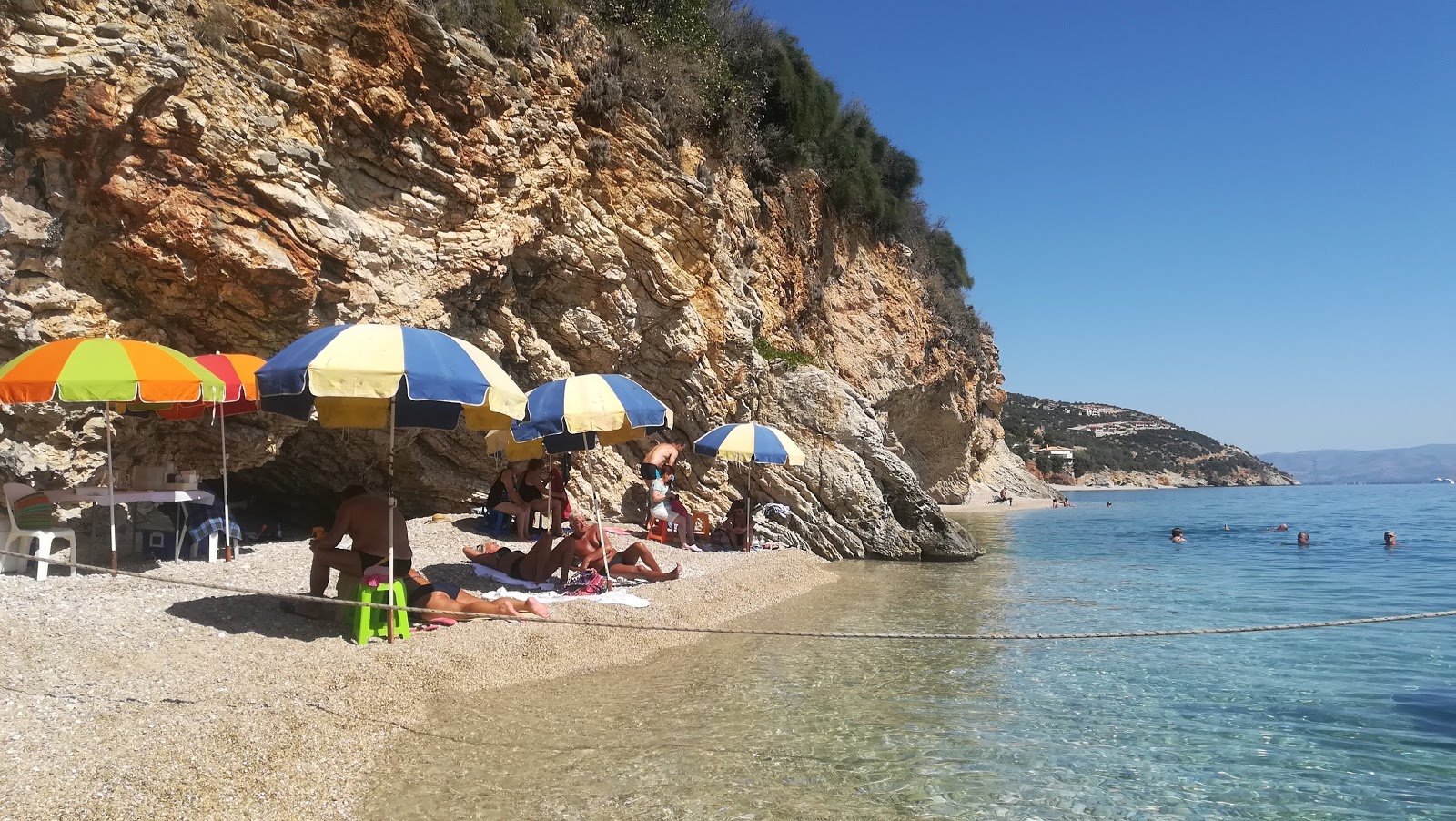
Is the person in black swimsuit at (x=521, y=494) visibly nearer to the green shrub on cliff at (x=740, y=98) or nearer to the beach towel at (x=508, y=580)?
the beach towel at (x=508, y=580)

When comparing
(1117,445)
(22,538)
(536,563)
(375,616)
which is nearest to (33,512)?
(22,538)

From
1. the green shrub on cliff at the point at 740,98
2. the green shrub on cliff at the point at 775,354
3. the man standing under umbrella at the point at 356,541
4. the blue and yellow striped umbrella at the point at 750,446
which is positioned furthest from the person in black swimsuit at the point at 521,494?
the green shrub on cliff at the point at 775,354

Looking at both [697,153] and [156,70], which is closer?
[156,70]

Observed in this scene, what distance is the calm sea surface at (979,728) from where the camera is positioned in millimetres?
5035

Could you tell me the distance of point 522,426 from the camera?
32.7ft

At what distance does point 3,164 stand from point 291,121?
10.1 ft

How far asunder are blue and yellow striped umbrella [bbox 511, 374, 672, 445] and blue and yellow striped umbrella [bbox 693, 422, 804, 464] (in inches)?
153

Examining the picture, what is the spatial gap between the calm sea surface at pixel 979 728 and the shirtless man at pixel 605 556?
160cm

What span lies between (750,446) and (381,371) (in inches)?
327

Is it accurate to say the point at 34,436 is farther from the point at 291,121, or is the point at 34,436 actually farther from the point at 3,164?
the point at 291,121

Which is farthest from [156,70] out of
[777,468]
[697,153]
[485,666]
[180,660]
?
[777,468]

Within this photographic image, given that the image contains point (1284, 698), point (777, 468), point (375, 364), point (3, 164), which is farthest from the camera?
point (777, 468)

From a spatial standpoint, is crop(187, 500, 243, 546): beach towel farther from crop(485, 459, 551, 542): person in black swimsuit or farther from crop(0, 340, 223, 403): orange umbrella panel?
crop(485, 459, 551, 542): person in black swimsuit

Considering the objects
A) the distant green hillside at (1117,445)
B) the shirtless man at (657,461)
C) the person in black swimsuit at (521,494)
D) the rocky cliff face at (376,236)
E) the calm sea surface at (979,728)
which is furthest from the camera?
the distant green hillside at (1117,445)
